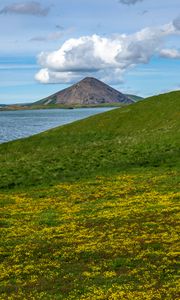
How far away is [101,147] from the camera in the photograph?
231 ft

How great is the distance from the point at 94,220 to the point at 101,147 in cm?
3730

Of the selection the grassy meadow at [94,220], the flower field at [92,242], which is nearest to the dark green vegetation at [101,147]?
the grassy meadow at [94,220]

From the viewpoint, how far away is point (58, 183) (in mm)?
50062

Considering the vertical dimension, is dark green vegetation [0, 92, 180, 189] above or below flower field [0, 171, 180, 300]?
above

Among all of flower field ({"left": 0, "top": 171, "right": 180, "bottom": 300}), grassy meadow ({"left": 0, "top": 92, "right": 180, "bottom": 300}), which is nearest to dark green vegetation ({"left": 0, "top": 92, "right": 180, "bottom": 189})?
grassy meadow ({"left": 0, "top": 92, "right": 180, "bottom": 300})

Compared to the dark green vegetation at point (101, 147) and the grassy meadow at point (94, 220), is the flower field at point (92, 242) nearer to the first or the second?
the grassy meadow at point (94, 220)

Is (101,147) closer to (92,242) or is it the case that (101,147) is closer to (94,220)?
(94,220)

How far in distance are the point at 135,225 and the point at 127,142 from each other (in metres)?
40.4

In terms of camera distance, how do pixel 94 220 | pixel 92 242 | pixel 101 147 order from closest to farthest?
pixel 92 242 → pixel 94 220 → pixel 101 147

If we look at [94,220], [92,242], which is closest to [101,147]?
[94,220]

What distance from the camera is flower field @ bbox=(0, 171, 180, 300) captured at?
21078 mm

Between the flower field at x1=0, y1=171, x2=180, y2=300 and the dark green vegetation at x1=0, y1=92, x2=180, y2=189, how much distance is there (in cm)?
857

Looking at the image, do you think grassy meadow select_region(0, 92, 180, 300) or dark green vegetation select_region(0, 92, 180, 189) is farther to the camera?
dark green vegetation select_region(0, 92, 180, 189)

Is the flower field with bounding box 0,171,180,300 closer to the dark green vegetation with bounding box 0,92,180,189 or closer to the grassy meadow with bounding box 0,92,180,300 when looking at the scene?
the grassy meadow with bounding box 0,92,180,300
